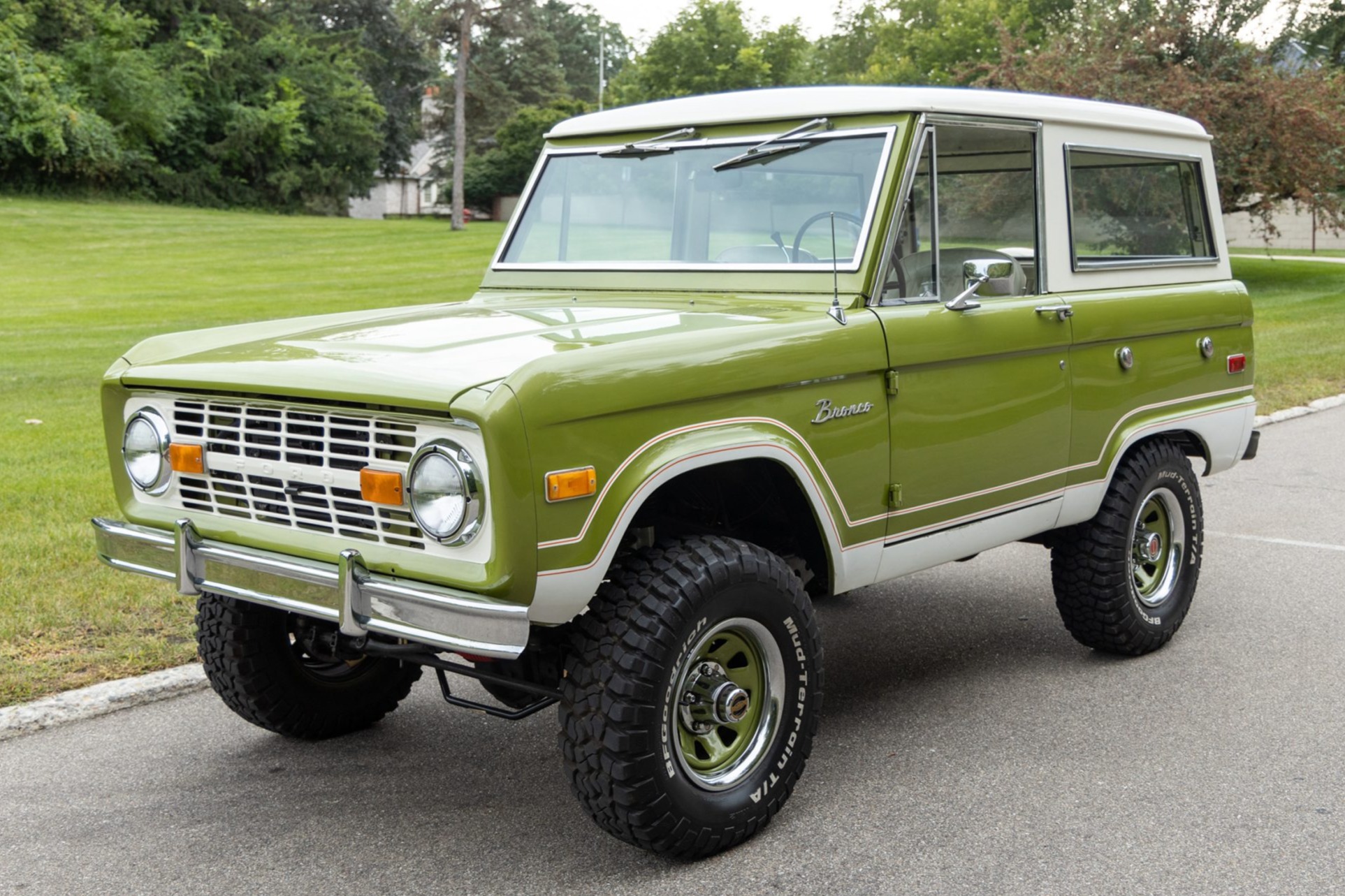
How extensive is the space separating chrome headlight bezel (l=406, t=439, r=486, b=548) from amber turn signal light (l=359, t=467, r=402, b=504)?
0.09ft

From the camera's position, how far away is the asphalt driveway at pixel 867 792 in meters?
3.53

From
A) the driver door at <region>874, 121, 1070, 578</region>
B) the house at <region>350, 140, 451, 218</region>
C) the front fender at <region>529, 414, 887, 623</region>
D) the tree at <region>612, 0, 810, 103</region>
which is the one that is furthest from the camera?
the house at <region>350, 140, 451, 218</region>


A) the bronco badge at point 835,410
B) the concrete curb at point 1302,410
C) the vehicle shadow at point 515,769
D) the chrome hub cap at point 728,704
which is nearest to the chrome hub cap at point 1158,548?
the vehicle shadow at point 515,769

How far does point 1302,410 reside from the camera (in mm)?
11398

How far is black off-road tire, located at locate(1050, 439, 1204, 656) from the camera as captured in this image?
5.07 m

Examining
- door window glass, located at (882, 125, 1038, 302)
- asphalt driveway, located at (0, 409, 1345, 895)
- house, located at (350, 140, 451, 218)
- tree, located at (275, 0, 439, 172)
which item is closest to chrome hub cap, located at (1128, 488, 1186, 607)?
asphalt driveway, located at (0, 409, 1345, 895)

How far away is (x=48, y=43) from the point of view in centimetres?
4228

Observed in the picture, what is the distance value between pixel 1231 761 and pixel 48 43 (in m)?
46.1

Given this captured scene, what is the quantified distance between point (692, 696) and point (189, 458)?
62.1 inches

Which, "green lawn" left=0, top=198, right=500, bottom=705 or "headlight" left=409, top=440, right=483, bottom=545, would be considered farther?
"green lawn" left=0, top=198, right=500, bottom=705

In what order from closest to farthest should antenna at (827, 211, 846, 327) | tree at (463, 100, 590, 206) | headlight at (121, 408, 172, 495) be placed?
headlight at (121, 408, 172, 495) → antenna at (827, 211, 846, 327) → tree at (463, 100, 590, 206)

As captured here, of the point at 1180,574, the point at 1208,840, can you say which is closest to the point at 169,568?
the point at 1208,840

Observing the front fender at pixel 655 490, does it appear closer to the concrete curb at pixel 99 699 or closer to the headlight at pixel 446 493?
the headlight at pixel 446 493

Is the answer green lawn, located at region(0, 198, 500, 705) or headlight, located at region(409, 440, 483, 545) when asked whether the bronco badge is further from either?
green lawn, located at region(0, 198, 500, 705)
